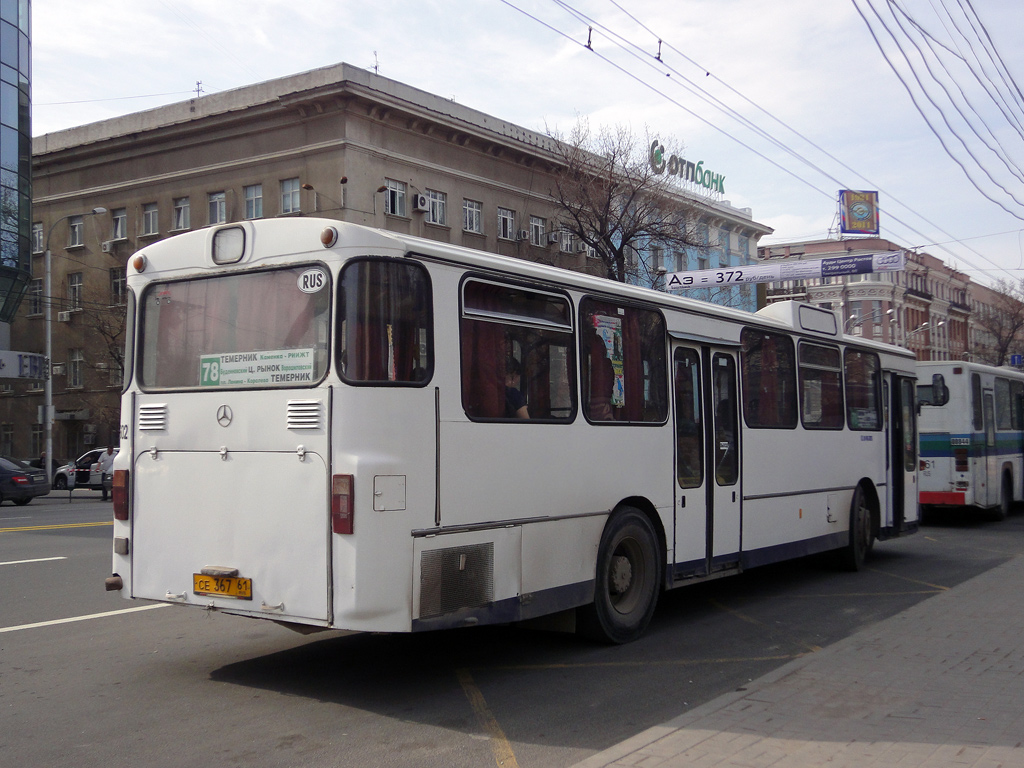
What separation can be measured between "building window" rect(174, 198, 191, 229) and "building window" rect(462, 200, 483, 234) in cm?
1146

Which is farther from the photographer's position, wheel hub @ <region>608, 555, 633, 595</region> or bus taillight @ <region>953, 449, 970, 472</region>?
bus taillight @ <region>953, 449, 970, 472</region>

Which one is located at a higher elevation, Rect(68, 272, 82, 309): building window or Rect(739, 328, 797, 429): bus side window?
Rect(68, 272, 82, 309): building window

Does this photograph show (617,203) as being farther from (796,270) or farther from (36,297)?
(36,297)

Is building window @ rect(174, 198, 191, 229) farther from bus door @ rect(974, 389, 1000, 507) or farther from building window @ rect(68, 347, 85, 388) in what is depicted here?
bus door @ rect(974, 389, 1000, 507)

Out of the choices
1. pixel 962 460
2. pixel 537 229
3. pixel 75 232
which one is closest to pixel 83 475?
pixel 75 232

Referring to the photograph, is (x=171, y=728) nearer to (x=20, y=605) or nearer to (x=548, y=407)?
(x=548, y=407)

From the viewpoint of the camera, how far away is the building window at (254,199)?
1532 inches

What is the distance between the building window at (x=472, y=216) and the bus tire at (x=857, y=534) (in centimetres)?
3046

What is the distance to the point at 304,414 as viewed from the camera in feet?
20.3

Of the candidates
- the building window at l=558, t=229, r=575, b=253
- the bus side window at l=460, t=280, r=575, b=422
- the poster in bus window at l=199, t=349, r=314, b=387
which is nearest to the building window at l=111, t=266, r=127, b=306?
the building window at l=558, t=229, r=575, b=253

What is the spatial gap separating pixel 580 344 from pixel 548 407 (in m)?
0.69

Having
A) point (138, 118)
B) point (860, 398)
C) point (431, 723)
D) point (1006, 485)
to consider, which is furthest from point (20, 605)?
point (138, 118)

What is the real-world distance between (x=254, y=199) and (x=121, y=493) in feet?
111

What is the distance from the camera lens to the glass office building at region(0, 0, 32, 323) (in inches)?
1433
